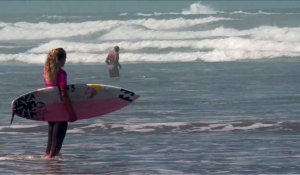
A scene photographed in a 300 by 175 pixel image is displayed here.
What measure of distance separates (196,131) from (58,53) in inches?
142

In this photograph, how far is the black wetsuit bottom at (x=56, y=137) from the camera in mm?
13820

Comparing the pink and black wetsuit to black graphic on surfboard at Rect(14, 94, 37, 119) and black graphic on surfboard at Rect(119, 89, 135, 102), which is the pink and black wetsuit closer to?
black graphic on surfboard at Rect(14, 94, 37, 119)

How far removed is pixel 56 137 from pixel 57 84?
63 cm

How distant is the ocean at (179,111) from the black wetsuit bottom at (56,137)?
175 mm

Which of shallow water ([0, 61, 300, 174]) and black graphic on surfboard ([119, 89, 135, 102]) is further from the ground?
black graphic on surfboard ([119, 89, 135, 102])

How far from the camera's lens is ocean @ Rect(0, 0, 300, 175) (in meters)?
13.3

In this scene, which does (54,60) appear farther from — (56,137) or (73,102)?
(73,102)

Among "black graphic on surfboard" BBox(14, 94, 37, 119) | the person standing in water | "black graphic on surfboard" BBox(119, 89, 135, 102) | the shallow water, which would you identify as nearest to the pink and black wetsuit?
the person standing in water

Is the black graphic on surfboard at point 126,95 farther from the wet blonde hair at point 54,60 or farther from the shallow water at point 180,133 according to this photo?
the wet blonde hair at point 54,60

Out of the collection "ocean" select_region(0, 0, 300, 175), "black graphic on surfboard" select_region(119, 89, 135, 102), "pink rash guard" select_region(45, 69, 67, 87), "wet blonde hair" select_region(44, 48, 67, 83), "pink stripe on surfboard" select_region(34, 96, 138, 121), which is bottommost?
"ocean" select_region(0, 0, 300, 175)

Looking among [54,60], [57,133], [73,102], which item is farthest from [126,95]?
[54,60]

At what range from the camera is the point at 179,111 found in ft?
63.7

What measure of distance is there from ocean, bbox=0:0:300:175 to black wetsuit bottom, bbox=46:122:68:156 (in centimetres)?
17

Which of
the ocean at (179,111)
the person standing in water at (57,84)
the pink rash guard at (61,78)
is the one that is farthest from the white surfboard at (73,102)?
the ocean at (179,111)
